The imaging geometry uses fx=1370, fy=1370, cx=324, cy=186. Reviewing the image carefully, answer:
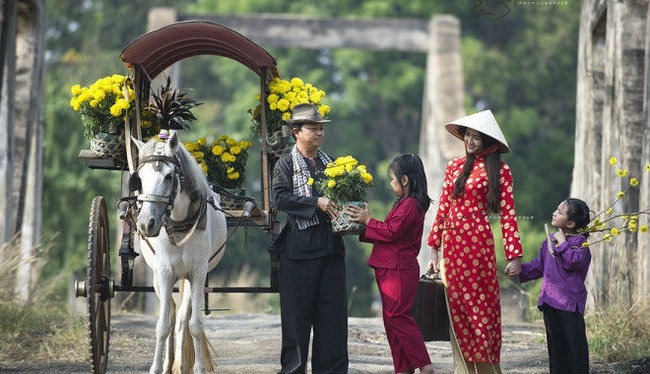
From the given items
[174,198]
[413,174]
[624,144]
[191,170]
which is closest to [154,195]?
[174,198]

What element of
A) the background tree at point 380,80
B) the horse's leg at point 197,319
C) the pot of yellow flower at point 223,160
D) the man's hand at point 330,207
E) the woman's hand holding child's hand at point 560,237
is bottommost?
the horse's leg at point 197,319

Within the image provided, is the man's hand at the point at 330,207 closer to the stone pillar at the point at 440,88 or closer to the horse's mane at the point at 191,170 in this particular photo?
the horse's mane at the point at 191,170

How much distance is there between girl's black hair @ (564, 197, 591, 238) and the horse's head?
8.48ft

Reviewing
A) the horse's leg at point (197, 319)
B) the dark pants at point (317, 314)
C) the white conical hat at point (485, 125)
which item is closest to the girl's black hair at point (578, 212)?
the white conical hat at point (485, 125)

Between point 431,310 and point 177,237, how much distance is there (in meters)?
1.82

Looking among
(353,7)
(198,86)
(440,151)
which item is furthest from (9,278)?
(198,86)

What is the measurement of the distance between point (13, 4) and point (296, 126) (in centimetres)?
607

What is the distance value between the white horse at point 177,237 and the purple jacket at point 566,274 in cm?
222

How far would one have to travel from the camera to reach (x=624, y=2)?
13023 mm

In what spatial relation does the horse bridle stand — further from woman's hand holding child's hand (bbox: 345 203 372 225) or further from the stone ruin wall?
the stone ruin wall

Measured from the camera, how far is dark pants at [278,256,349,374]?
9.48 meters

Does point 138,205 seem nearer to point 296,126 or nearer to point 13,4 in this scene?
point 296,126

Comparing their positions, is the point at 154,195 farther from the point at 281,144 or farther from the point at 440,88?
the point at 440,88

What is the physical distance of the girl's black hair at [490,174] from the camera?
9.09m
